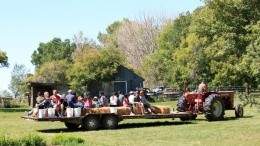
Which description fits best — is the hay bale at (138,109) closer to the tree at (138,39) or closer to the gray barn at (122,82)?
the gray barn at (122,82)

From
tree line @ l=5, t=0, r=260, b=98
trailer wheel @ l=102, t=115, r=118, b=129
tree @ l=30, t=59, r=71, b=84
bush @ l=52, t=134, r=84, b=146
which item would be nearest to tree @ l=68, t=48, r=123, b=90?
tree line @ l=5, t=0, r=260, b=98

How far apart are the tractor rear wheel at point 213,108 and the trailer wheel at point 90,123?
5242mm

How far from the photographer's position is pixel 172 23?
90125 mm

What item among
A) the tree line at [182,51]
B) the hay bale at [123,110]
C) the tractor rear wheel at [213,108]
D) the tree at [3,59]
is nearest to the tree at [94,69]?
the tree line at [182,51]

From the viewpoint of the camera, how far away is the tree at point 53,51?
120 m

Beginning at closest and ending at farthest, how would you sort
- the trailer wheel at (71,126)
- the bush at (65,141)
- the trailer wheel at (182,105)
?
the bush at (65,141)
the trailer wheel at (71,126)
the trailer wheel at (182,105)

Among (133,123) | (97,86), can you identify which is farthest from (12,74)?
(133,123)

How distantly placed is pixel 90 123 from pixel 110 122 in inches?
32.3

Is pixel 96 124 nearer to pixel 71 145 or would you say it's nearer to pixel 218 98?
pixel 218 98

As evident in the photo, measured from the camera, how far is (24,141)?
15.1 m

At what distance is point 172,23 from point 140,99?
6537 cm

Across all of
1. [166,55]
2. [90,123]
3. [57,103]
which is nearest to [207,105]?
[90,123]

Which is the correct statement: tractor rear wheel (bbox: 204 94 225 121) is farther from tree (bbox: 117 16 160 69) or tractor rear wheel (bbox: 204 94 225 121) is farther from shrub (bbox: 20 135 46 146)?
tree (bbox: 117 16 160 69)

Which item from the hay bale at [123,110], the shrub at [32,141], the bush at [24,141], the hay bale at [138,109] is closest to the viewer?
the bush at [24,141]
